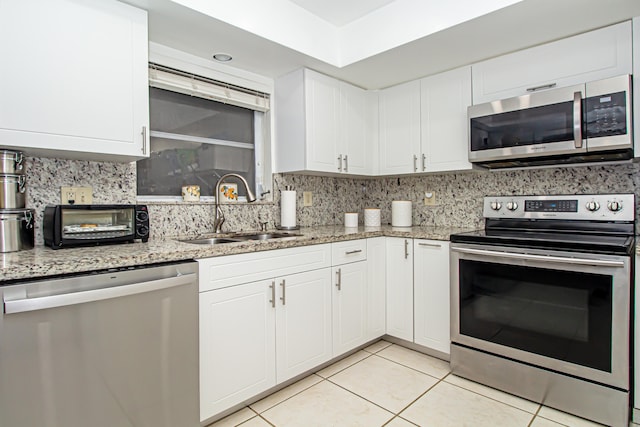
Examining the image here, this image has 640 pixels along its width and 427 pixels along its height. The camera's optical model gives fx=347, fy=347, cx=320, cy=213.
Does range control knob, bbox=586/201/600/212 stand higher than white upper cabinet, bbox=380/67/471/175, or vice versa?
white upper cabinet, bbox=380/67/471/175

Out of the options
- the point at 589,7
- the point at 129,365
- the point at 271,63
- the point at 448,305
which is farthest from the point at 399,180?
the point at 129,365

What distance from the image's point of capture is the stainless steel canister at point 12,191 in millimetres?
1483

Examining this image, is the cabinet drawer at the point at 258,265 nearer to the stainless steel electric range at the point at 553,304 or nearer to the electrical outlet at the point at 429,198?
the stainless steel electric range at the point at 553,304

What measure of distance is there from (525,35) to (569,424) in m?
2.13

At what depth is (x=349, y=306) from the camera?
7.91ft

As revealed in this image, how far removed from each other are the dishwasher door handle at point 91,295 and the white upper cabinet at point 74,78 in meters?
0.67

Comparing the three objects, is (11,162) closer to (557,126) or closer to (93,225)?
(93,225)

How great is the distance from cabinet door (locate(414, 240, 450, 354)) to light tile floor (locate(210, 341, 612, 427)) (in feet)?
0.61

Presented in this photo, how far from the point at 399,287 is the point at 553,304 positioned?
0.99m

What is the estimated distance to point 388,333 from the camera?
266 cm

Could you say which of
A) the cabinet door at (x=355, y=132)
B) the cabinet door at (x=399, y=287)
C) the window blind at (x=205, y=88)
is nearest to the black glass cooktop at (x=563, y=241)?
the cabinet door at (x=399, y=287)

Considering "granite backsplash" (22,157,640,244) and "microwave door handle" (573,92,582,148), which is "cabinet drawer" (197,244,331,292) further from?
"microwave door handle" (573,92,582,148)

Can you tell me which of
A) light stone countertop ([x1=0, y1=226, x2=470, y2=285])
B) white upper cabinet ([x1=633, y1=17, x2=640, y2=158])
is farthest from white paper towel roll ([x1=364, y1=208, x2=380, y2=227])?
white upper cabinet ([x1=633, y1=17, x2=640, y2=158])

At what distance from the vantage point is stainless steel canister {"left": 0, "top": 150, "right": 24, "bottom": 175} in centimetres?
148
